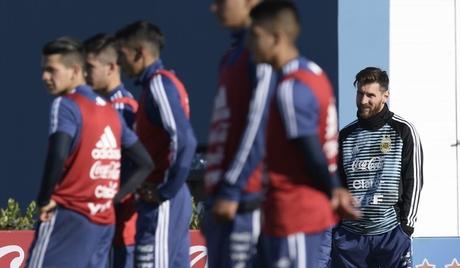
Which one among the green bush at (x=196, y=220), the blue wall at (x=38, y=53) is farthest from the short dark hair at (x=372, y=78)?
the blue wall at (x=38, y=53)

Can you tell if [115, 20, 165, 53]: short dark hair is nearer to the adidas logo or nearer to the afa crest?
the adidas logo

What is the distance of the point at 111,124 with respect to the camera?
304 inches

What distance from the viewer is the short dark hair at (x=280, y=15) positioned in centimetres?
607

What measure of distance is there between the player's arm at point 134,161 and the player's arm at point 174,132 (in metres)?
0.16

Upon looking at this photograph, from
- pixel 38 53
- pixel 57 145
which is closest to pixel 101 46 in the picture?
pixel 57 145

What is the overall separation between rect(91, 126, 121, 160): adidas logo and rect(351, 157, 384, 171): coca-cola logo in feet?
9.95

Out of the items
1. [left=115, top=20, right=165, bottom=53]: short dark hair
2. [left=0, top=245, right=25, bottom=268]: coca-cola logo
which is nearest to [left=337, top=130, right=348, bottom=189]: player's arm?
[left=115, top=20, right=165, bottom=53]: short dark hair

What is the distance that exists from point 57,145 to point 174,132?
2.73ft

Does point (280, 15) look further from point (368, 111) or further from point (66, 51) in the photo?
point (368, 111)

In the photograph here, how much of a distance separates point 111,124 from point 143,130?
417 mm

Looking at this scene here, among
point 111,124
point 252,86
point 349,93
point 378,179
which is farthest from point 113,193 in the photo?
point 349,93

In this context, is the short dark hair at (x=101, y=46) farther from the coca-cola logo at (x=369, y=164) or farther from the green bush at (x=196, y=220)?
the green bush at (x=196, y=220)

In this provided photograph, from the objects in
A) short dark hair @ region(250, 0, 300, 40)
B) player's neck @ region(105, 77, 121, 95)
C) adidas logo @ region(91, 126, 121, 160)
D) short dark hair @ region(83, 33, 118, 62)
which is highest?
short dark hair @ region(83, 33, 118, 62)

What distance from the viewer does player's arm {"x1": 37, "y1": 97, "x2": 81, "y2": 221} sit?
727 cm
